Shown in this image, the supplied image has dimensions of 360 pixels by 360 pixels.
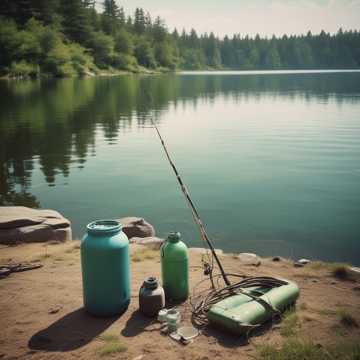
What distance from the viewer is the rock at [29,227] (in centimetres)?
925

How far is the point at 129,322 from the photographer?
18.6ft

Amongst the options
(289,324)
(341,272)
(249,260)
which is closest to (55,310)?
(289,324)

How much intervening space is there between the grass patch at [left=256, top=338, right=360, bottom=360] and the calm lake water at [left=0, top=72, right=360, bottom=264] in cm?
478

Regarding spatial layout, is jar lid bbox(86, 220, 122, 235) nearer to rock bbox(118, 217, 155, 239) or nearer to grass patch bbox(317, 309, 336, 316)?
grass patch bbox(317, 309, 336, 316)

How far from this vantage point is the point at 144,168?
57.7 ft

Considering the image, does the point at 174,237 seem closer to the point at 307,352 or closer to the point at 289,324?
the point at 289,324

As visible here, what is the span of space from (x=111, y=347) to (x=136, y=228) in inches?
205

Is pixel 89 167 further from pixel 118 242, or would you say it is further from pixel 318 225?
pixel 118 242

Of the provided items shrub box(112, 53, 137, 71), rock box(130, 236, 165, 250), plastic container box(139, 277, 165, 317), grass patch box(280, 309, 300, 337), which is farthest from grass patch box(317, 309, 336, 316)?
→ shrub box(112, 53, 137, 71)

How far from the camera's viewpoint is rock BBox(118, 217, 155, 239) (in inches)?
394

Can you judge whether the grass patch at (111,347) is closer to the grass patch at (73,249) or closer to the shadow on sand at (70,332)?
the shadow on sand at (70,332)

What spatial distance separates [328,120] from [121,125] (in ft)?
48.3

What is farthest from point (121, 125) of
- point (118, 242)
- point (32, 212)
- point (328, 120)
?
point (118, 242)

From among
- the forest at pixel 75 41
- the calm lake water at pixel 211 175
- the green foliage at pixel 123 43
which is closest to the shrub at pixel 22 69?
the forest at pixel 75 41
